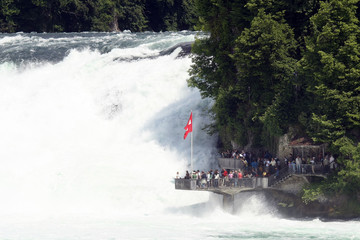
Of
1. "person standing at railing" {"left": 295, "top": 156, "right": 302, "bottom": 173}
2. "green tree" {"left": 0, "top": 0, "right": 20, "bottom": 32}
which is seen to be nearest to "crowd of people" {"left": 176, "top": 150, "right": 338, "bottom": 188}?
"person standing at railing" {"left": 295, "top": 156, "right": 302, "bottom": 173}

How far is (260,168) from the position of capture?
185 ft

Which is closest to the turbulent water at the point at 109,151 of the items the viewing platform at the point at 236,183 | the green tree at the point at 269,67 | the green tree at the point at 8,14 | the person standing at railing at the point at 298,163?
the viewing platform at the point at 236,183

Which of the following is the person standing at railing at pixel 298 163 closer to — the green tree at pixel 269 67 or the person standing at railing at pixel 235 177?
the green tree at pixel 269 67

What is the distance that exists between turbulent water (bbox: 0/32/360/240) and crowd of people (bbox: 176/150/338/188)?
1849mm

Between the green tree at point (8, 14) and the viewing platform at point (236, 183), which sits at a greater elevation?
the green tree at point (8, 14)

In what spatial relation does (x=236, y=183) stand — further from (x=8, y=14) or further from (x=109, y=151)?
(x=8, y=14)

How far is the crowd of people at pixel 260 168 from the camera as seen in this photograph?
53312mm

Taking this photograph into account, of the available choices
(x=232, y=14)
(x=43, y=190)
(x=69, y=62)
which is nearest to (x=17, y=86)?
(x=69, y=62)

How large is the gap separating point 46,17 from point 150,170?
63.1 metres

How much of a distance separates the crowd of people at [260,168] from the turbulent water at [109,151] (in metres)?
1.85

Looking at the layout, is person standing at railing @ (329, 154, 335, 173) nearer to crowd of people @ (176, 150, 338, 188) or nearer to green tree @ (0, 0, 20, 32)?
crowd of people @ (176, 150, 338, 188)

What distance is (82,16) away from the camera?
12331cm

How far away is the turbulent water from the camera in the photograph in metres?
52.5

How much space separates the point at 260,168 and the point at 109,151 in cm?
1418
